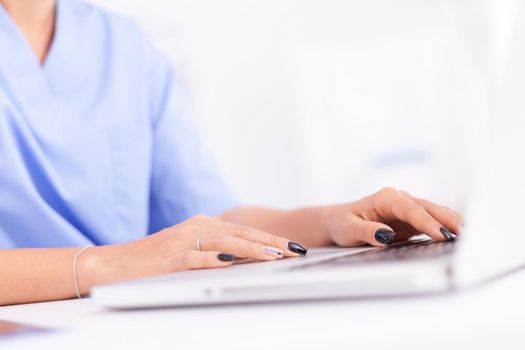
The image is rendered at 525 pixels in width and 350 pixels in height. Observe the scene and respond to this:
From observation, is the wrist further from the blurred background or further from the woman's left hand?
the blurred background

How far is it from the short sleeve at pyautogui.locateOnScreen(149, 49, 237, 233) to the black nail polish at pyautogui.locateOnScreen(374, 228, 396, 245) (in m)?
0.62

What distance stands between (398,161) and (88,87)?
253 centimetres

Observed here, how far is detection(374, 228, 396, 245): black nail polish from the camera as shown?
35.9 inches

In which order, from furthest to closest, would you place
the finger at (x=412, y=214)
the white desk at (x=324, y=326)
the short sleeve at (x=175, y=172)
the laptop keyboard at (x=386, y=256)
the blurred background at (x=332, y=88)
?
the blurred background at (x=332, y=88)
the short sleeve at (x=175, y=172)
the finger at (x=412, y=214)
the laptop keyboard at (x=386, y=256)
the white desk at (x=324, y=326)

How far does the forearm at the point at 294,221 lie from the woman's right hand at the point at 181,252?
0.28m

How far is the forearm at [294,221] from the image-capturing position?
115 centimetres

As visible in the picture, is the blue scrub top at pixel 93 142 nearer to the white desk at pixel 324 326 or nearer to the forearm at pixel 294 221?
the forearm at pixel 294 221

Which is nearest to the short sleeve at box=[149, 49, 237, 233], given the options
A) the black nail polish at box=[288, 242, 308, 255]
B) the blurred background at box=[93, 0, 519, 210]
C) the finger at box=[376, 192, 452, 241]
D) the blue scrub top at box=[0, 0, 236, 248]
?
the blue scrub top at box=[0, 0, 236, 248]

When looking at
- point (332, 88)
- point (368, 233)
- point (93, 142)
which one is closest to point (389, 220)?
point (368, 233)

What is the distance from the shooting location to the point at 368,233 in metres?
0.94

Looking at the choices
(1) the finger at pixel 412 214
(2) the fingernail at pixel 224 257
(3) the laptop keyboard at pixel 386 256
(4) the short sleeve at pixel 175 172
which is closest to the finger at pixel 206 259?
(2) the fingernail at pixel 224 257

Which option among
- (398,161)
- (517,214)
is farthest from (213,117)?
(517,214)

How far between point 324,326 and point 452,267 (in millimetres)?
92

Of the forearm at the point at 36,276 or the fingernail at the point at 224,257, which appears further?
the forearm at the point at 36,276
